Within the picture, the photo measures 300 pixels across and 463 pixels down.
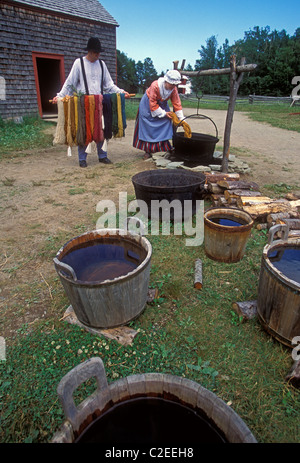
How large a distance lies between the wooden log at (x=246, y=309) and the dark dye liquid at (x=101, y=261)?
1009mm

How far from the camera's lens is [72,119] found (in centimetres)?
597

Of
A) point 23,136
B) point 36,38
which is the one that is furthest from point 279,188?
point 36,38

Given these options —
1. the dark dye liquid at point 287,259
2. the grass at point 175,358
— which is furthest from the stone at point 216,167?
the dark dye liquid at point 287,259

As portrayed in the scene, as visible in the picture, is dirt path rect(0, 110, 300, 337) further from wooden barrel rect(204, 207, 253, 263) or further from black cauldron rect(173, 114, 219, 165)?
wooden barrel rect(204, 207, 253, 263)

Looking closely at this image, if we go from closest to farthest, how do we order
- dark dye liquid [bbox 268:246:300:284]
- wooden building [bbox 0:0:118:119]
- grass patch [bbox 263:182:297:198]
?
dark dye liquid [bbox 268:246:300:284], grass patch [bbox 263:182:297:198], wooden building [bbox 0:0:118:119]

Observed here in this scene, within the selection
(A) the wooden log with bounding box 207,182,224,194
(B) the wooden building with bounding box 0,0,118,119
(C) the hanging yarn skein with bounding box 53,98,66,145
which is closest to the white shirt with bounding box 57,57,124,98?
(C) the hanging yarn skein with bounding box 53,98,66,145

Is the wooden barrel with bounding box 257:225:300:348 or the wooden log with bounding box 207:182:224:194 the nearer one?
the wooden barrel with bounding box 257:225:300:348

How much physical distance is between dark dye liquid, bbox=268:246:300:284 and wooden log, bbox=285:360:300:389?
0.70 metres

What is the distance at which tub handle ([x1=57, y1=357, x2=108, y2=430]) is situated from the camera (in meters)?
1.31

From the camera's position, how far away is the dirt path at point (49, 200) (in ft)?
9.40

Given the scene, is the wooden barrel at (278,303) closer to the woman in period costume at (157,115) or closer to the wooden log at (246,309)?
the wooden log at (246,309)

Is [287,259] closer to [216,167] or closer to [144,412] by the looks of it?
[144,412]

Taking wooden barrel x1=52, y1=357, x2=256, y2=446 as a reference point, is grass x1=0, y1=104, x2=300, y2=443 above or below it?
below
